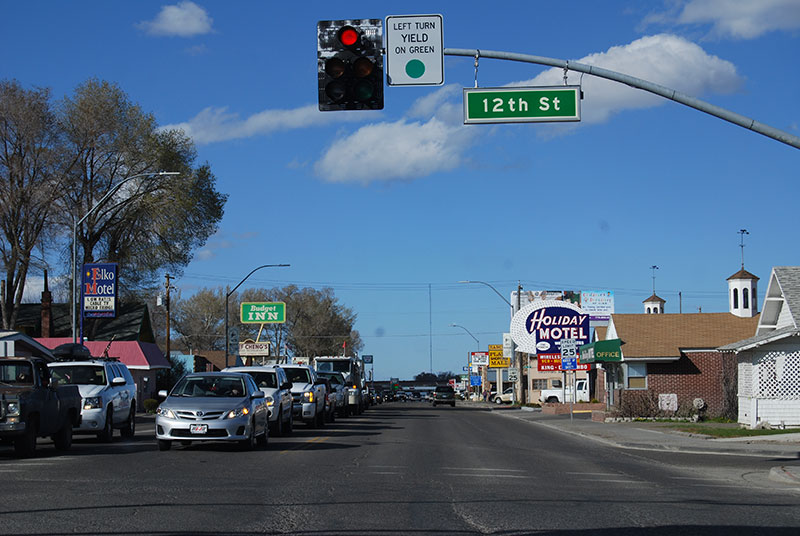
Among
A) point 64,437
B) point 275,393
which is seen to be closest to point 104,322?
point 275,393

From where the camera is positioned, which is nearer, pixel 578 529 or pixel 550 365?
pixel 578 529

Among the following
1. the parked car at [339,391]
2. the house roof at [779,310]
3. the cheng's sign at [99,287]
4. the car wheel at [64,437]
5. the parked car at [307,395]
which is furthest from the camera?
the cheng's sign at [99,287]

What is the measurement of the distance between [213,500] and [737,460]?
41.9 feet

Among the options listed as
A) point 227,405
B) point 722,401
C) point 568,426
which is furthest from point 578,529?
point 722,401

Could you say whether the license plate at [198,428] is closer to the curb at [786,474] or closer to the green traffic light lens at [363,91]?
the green traffic light lens at [363,91]

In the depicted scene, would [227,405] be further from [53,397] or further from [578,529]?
[578,529]

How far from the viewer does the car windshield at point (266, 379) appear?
2500 cm

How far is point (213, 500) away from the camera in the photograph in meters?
11.5

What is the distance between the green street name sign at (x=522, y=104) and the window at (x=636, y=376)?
29169 millimetres

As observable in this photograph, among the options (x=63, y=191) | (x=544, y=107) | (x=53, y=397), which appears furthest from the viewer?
(x=63, y=191)

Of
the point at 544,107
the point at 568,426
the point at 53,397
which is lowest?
the point at 568,426

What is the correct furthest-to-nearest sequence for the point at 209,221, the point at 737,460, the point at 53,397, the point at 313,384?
the point at 209,221
the point at 313,384
the point at 737,460
the point at 53,397

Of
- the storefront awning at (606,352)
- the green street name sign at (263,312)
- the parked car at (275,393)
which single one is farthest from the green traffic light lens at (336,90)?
the green street name sign at (263,312)

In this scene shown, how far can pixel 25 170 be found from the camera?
50.9m
